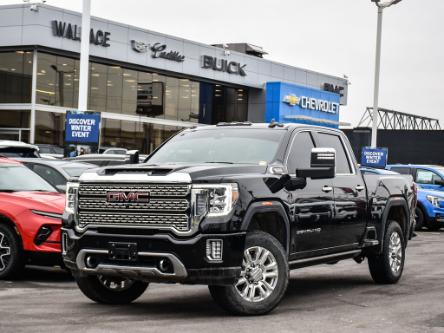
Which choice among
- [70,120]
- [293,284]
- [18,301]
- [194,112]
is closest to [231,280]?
[18,301]

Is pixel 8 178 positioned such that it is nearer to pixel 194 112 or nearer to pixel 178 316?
pixel 178 316

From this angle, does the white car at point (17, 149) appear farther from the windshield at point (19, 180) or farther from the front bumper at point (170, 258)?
the front bumper at point (170, 258)

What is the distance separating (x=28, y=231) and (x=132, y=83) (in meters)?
35.5

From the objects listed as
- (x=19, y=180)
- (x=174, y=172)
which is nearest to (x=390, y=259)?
(x=174, y=172)

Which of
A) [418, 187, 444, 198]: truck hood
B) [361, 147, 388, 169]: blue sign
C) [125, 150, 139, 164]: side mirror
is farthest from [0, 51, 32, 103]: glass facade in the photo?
[125, 150, 139, 164]: side mirror

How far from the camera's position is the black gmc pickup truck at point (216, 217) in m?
7.99

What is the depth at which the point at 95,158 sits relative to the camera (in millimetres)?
18375

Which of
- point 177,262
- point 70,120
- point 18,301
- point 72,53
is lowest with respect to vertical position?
point 18,301

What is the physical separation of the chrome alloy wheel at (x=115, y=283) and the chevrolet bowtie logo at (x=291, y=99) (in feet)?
151

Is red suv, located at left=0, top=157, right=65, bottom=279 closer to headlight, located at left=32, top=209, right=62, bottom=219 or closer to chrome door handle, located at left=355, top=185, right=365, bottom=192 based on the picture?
headlight, located at left=32, top=209, right=62, bottom=219

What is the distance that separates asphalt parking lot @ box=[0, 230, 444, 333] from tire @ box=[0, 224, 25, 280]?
183 mm

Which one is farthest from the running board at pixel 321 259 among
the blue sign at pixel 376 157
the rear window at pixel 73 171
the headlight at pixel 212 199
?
the blue sign at pixel 376 157

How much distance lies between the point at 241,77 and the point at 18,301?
4471 centimetres

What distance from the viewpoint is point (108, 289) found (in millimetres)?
9273
